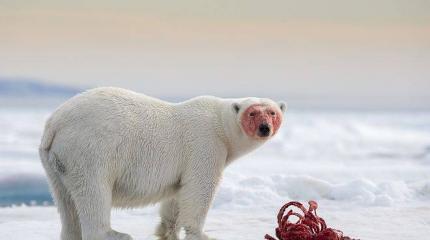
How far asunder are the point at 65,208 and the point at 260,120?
1497 millimetres

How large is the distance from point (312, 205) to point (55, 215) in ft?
11.0

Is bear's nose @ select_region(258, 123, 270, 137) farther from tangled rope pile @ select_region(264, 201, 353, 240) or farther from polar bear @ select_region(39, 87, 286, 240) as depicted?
tangled rope pile @ select_region(264, 201, 353, 240)

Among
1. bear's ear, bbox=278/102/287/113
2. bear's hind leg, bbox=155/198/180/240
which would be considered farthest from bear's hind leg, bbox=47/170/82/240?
bear's ear, bbox=278/102/287/113

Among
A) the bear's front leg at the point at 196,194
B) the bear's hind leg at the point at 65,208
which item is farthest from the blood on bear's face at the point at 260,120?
the bear's hind leg at the point at 65,208

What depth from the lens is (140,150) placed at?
17.9ft

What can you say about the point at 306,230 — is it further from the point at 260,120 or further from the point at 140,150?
the point at 140,150

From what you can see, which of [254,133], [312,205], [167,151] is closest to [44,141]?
[167,151]

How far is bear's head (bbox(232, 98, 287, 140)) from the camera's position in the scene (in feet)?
18.4

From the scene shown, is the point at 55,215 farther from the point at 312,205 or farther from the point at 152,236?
the point at 312,205

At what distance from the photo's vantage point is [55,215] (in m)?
7.99

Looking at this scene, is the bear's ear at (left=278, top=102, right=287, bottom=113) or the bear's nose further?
the bear's ear at (left=278, top=102, right=287, bottom=113)

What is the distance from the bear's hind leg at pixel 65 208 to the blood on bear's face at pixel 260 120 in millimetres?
1343

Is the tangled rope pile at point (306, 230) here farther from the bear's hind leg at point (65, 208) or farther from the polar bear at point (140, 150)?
the bear's hind leg at point (65, 208)

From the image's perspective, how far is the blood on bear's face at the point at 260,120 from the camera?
18.4 ft
